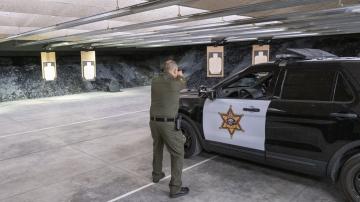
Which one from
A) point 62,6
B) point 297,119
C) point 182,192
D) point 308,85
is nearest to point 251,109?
point 297,119

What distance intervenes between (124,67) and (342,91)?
46.0ft

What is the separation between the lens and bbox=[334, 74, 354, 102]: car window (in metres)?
3.19

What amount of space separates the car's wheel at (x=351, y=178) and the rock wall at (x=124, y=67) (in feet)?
29.2

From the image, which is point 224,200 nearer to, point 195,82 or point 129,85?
point 195,82

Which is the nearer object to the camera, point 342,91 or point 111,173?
point 342,91

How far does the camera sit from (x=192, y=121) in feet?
15.1

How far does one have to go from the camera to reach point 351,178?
313 cm

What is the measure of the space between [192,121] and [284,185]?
1.57m

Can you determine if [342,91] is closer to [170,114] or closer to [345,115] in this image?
[345,115]

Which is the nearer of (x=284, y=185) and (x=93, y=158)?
(x=284, y=185)

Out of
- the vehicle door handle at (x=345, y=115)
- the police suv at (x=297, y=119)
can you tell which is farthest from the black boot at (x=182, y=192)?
the vehicle door handle at (x=345, y=115)

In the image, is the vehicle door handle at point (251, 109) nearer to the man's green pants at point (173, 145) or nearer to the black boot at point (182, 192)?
the man's green pants at point (173, 145)

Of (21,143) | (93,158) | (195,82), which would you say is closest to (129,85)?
(195,82)

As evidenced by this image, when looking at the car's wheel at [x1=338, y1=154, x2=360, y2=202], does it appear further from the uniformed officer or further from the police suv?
the uniformed officer
